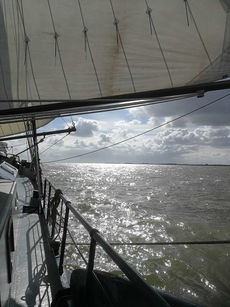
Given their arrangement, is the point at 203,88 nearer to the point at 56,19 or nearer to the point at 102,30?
the point at 102,30

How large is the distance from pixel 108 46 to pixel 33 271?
4.88 m

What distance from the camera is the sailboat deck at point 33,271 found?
11.5ft

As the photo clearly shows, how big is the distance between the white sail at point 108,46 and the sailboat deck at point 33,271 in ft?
11.1

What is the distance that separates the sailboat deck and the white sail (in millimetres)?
3393

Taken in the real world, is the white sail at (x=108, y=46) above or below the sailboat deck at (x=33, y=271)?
above

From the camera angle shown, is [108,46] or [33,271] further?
[108,46]

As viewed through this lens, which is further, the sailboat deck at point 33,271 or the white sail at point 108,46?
the white sail at point 108,46

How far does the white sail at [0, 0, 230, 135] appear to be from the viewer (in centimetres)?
549

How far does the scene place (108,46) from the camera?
617cm

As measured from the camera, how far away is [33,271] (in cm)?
421

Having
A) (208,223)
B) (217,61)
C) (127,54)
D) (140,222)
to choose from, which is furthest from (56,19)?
(208,223)

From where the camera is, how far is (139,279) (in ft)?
4.98

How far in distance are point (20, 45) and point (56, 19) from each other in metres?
1.06

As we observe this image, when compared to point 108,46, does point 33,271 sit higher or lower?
lower
